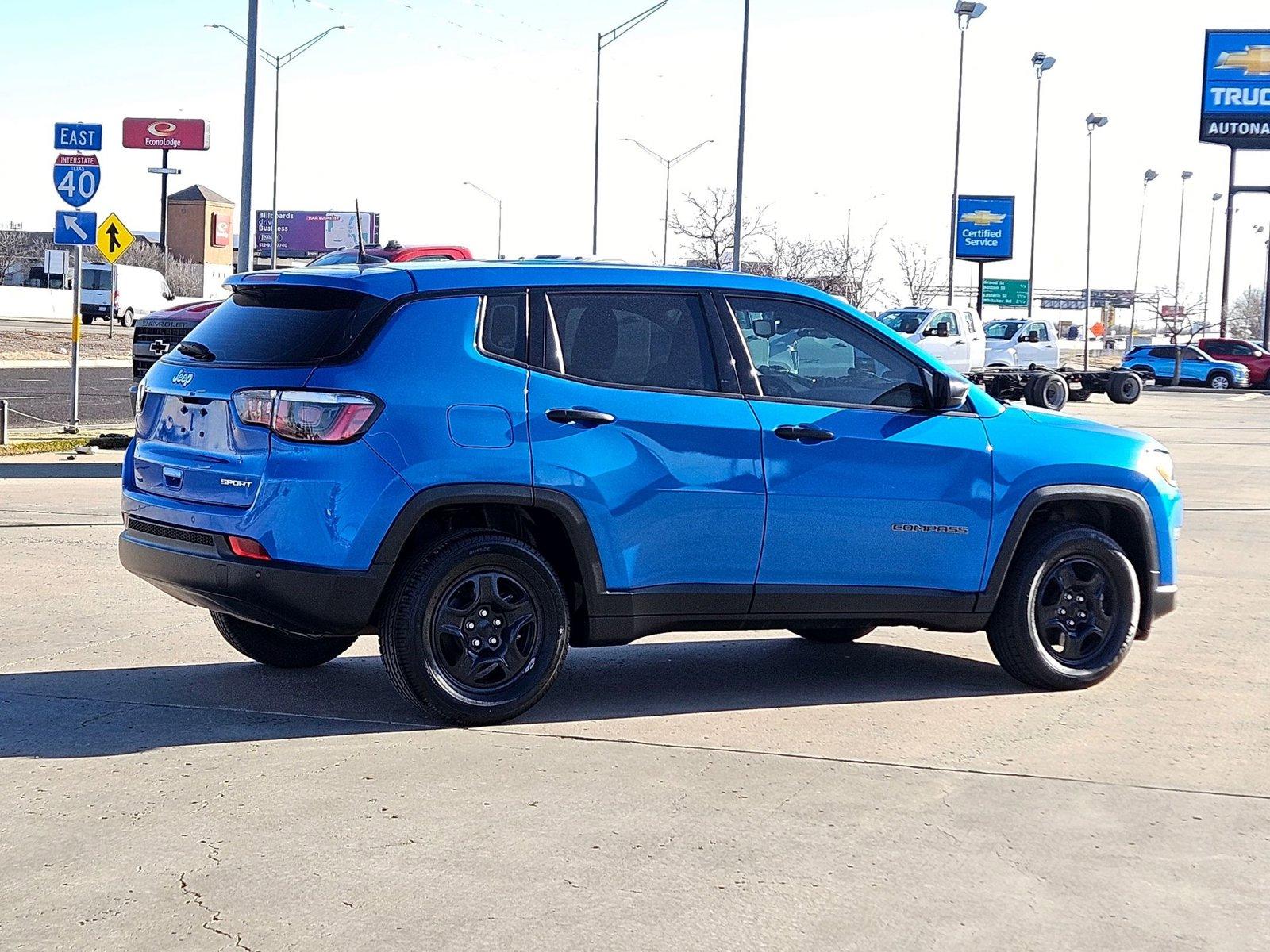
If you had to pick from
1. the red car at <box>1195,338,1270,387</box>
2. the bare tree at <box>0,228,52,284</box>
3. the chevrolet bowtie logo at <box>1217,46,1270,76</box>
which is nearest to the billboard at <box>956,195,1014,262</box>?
the chevrolet bowtie logo at <box>1217,46,1270,76</box>

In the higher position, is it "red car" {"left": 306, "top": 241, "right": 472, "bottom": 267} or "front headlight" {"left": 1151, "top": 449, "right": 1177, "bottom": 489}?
"red car" {"left": 306, "top": 241, "right": 472, "bottom": 267}

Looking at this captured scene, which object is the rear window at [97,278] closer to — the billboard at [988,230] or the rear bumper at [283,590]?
the billboard at [988,230]

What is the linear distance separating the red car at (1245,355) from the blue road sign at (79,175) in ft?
155

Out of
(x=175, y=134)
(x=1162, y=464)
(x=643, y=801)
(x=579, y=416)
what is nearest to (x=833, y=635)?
(x=1162, y=464)

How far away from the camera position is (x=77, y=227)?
19.5 meters

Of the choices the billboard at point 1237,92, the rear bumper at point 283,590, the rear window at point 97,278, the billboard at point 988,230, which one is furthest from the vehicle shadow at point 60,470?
the billboard at point 1237,92

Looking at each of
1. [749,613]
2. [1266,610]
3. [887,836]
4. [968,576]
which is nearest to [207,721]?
[749,613]

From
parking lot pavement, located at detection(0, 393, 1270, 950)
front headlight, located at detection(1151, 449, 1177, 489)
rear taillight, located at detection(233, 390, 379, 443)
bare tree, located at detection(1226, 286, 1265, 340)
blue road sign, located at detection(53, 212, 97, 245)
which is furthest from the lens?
bare tree, located at detection(1226, 286, 1265, 340)

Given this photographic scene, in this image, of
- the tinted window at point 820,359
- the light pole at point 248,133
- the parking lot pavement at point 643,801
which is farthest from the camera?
the light pole at point 248,133

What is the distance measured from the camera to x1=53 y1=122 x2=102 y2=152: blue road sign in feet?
64.5

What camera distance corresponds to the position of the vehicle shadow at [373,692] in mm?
6426

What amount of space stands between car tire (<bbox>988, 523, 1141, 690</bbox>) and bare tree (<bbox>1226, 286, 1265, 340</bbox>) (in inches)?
4958

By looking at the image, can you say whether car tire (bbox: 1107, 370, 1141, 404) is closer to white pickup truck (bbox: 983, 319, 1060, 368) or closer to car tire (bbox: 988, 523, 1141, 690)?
white pickup truck (bbox: 983, 319, 1060, 368)

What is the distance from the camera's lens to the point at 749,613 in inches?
273
